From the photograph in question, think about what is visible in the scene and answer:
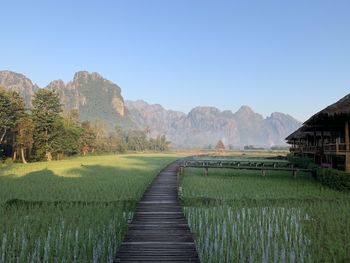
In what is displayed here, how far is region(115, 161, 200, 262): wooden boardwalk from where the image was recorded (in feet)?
23.6

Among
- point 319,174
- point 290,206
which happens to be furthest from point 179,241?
point 319,174

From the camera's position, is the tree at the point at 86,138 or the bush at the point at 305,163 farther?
the tree at the point at 86,138

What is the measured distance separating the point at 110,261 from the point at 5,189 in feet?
41.4

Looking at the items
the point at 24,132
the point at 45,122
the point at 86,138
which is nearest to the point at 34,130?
the point at 45,122

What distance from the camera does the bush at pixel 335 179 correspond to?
17.3 metres

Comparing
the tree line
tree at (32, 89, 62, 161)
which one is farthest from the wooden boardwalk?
tree at (32, 89, 62, 161)

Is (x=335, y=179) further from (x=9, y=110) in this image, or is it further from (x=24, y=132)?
(x=9, y=110)

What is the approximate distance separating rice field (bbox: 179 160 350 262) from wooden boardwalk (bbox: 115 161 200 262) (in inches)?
17.5

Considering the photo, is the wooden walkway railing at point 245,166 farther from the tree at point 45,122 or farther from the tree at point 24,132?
the tree at point 45,122

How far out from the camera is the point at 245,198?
15.2 m

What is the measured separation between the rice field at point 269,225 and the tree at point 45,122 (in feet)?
123

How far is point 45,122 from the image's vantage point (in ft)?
160

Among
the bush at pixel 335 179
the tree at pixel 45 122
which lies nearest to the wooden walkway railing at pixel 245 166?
the bush at pixel 335 179

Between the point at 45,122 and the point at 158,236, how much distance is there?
4432cm
